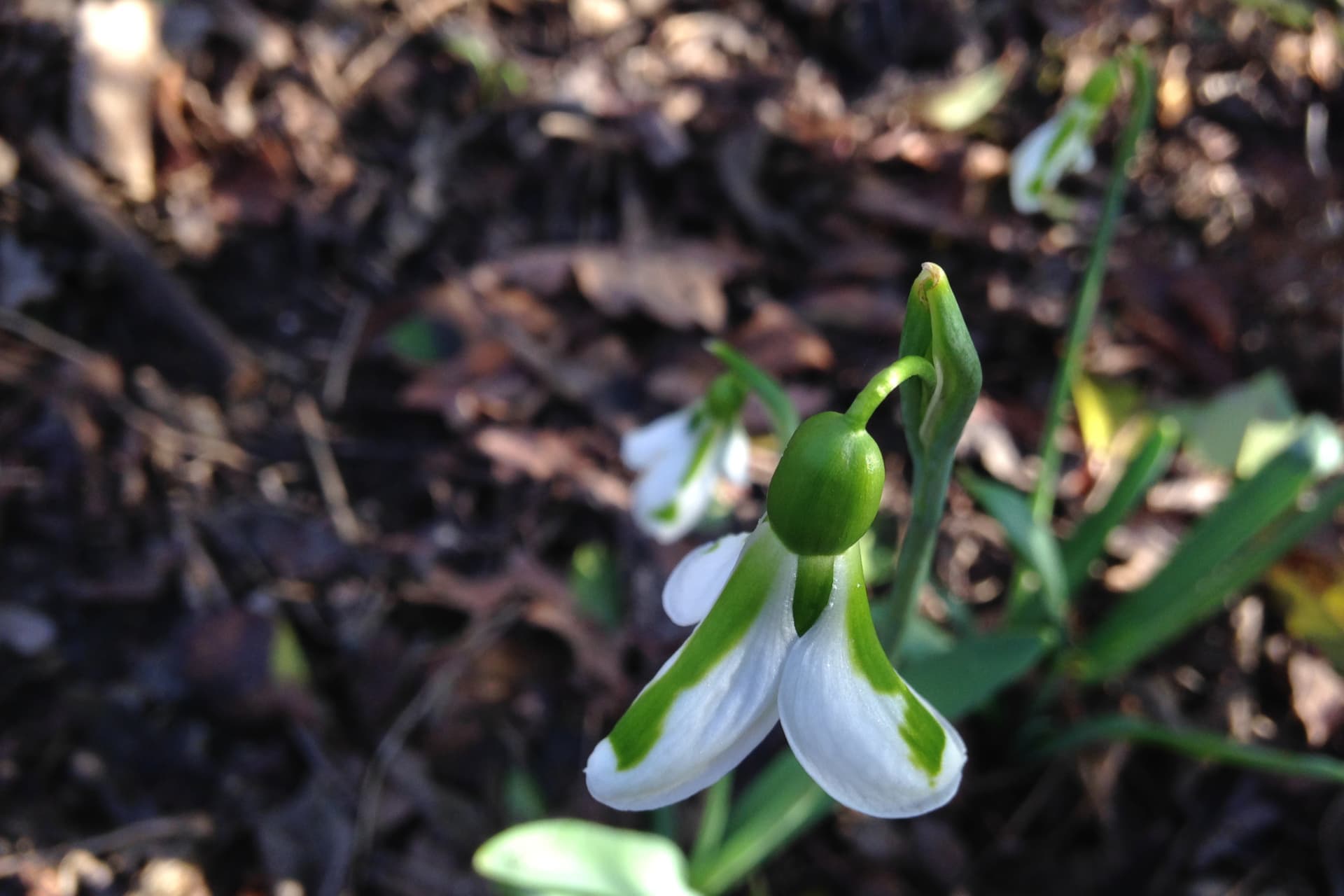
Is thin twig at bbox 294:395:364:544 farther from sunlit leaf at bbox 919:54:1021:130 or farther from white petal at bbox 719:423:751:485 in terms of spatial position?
sunlit leaf at bbox 919:54:1021:130

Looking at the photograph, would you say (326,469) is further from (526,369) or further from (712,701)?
(712,701)

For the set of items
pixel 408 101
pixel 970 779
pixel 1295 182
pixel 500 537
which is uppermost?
pixel 408 101

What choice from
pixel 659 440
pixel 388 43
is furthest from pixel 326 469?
pixel 388 43

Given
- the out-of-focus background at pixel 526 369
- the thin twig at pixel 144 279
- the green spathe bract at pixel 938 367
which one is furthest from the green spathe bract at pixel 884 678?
the thin twig at pixel 144 279

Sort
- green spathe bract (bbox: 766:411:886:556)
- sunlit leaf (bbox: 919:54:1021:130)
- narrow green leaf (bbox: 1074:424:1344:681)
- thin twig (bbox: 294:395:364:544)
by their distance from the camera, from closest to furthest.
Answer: green spathe bract (bbox: 766:411:886:556)
narrow green leaf (bbox: 1074:424:1344:681)
thin twig (bbox: 294:395:364:544)
sunlit leaf (bbox: 919:54:1021:130)

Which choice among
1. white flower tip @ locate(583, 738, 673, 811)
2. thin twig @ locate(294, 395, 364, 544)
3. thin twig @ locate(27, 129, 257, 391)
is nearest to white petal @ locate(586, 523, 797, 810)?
white flower tip @ locate(583, 738, 673, 811)

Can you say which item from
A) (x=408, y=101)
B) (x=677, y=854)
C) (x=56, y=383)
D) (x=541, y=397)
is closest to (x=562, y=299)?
(x=541, y=397)

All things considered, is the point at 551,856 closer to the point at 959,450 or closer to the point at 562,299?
the point at 959,450
